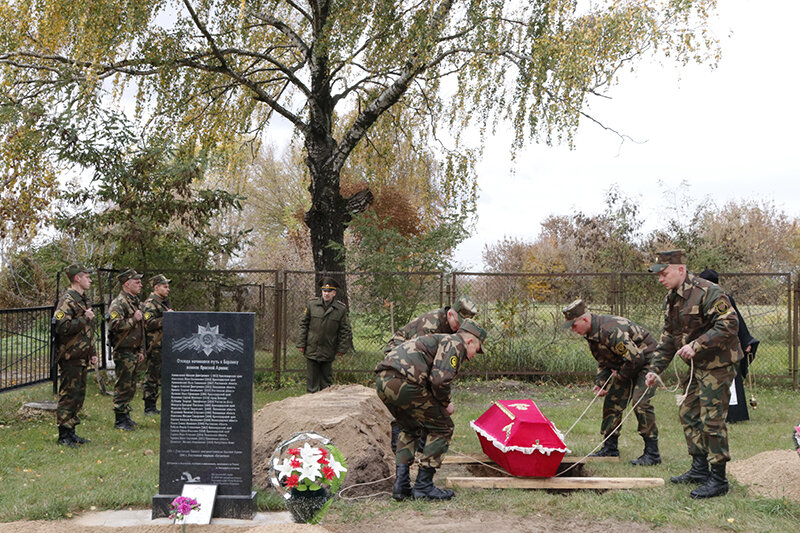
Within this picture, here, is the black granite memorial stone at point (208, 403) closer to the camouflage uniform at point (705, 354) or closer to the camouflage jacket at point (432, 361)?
the camouflage jacket at point (432, 361)

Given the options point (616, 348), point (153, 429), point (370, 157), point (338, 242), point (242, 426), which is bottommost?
point (153, 429)

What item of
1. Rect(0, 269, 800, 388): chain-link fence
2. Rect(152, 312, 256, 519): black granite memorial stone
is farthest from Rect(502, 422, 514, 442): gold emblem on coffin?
Rect(0, 269, 800, 388): chain-link fence

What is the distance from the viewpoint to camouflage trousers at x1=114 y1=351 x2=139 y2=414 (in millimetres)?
9352

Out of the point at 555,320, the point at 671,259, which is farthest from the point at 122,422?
the point at 555,320

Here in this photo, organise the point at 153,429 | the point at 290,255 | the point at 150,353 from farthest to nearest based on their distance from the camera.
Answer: the point at 290,255, the point at 150,353, the point at 153,429

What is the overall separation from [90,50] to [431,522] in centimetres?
1101

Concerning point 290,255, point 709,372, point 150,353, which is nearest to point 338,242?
point 150,353

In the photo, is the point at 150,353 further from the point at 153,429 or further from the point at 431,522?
the point at 431,522

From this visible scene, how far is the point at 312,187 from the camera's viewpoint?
15.4m

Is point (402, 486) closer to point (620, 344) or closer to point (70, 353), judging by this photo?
point (620, 344)

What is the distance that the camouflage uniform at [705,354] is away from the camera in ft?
20.2

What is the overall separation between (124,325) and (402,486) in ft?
16.9

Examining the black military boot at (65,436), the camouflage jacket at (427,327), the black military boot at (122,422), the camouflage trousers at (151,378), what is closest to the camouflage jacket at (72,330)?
the black military boot at (65,436)

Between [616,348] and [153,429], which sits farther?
[153,429]
